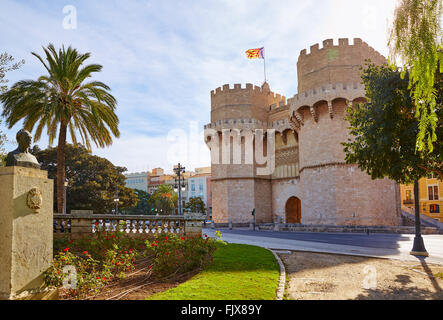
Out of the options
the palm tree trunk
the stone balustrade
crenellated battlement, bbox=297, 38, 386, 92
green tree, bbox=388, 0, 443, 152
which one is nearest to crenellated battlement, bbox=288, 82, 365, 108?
crenellated battlement, bbox=297, 38, 386, 92

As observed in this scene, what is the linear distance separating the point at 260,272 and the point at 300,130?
28030 mm

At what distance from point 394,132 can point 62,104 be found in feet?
47.3

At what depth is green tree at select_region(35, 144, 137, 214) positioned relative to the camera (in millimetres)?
39438

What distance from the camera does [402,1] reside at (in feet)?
24.5

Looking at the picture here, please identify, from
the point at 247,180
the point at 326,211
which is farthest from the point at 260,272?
the point at 247,180

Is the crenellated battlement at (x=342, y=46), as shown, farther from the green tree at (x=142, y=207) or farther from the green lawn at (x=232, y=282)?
the green tree at (x=142, y=207)

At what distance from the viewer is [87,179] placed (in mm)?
42062

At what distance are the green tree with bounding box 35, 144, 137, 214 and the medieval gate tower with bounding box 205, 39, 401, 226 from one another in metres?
13.6

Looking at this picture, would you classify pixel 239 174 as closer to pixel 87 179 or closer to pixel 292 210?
pixel 292 210

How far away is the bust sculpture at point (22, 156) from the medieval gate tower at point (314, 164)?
25349mm

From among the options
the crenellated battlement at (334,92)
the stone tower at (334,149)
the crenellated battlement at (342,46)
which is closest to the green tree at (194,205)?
the stone tower at (334,149)

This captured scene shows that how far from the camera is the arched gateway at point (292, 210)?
4041cm
